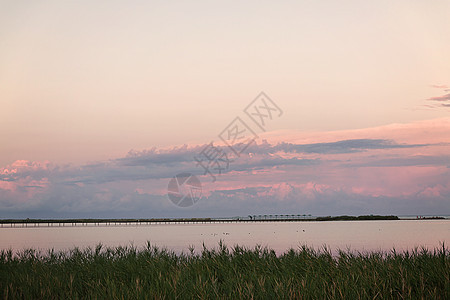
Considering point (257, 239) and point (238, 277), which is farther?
point (257, 239)

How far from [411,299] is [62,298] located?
10.4 metres

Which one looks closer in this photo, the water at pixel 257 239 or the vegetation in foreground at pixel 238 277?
the vegetation in foreground at pixel 238 277

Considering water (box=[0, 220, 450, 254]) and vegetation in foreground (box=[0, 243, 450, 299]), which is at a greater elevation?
vegetation in foreground (box=[0, 243, 450, 299])

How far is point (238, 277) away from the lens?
51.9 ft

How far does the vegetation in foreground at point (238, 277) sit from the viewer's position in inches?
516

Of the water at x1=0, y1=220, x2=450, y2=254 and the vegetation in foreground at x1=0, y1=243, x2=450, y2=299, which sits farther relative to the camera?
the water at x1=0, y1=220, x2=450, y2=254

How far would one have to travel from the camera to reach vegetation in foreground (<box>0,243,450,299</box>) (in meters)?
13.1

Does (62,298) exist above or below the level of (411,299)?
above

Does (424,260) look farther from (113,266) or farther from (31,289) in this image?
(31,289)

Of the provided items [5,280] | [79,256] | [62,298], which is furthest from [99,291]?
[79,256]

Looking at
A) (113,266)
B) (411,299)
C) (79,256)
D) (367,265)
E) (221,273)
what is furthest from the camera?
(79,256)

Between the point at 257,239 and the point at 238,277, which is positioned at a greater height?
the point at 238,277

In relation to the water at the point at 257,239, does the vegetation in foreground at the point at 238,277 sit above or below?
above

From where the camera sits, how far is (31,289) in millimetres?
15195
